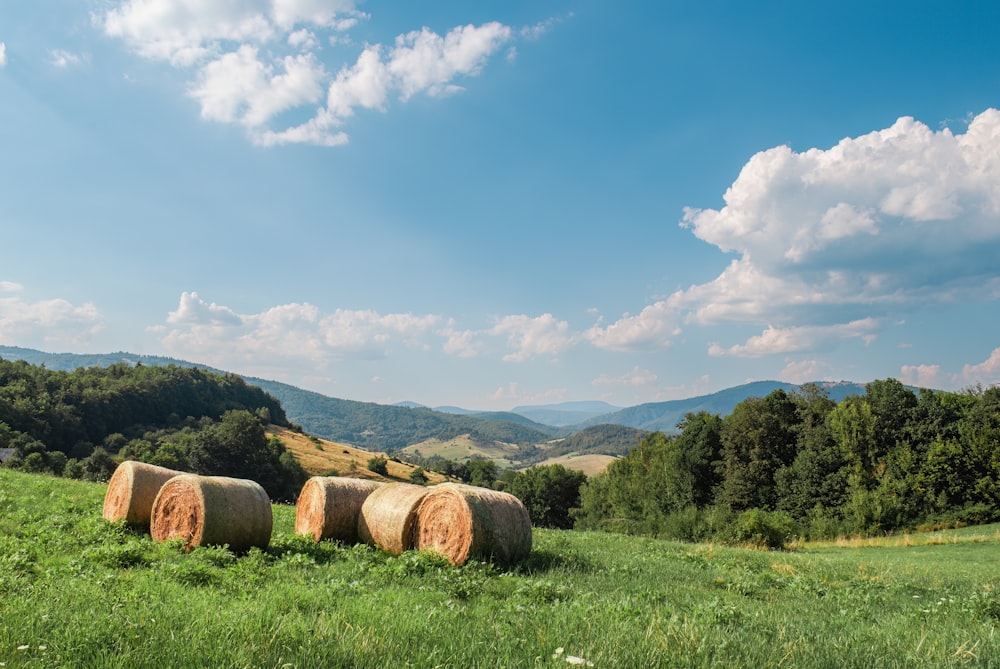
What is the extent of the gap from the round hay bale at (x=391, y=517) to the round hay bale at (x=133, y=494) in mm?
5593

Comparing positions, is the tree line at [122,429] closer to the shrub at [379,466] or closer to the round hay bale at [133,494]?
the shrub at [379,466]

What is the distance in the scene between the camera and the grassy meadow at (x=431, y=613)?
14.8 feet

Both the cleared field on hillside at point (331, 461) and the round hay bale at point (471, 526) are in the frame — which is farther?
the cleared field on hillside at point (331, 461)

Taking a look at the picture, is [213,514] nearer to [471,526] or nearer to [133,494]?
[133,494]

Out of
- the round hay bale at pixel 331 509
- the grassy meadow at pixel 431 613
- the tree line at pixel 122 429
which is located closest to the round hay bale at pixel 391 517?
the round hay bale at pixel 331 509

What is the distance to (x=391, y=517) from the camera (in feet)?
43.4

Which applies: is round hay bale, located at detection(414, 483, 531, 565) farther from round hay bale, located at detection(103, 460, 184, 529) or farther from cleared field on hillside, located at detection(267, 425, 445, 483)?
cleared field on hillside, located at detection(267, 425, 445, 483)

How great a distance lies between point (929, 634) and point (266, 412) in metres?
164

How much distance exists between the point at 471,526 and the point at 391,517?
258 cm

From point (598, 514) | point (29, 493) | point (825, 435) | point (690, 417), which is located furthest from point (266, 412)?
point (29, 493)

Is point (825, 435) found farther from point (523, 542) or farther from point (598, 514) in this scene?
point (523, 542)

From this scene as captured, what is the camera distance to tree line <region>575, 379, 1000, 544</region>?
168ft

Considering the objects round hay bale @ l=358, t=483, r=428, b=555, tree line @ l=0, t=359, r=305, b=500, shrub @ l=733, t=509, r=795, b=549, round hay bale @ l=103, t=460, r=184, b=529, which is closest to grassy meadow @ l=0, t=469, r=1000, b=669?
round hay bale @ l=358, t=483, r=428, b=555

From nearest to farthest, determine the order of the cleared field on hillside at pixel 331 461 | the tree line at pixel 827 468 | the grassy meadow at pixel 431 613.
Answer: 1. the grassy meadow at pixel 431 613
2. the tree line at pixel 827 468
3. the cleared field on hillside at pixel 331 461
